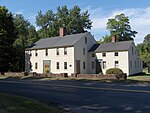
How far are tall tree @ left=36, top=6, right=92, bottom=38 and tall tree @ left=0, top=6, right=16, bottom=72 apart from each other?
18.5 meters

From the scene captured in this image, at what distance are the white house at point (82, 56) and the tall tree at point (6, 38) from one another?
20.4 ft

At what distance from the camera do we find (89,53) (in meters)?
50.5

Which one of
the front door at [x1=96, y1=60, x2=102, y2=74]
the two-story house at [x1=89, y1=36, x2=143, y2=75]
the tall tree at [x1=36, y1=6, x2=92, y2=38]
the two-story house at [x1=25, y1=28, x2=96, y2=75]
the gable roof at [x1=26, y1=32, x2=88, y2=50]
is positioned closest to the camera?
the two-story house at [x1=89, y1=36, x2=143, y2=75]

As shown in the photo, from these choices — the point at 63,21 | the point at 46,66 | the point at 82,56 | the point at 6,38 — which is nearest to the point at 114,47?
the point at 82,56

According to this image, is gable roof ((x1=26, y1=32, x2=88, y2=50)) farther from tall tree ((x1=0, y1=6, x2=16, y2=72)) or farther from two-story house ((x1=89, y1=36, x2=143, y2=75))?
tall tree ((x1=0, y1=6, x2=16, y2=72))

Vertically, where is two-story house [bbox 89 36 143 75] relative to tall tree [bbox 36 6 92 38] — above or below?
below

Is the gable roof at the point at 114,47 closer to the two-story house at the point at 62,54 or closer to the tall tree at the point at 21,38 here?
the two-story house at the point at 62,54

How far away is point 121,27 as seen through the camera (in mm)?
81188

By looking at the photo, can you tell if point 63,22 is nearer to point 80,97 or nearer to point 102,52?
point 102,52

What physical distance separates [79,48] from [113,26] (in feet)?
119

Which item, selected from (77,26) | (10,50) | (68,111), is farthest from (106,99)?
(77,26)

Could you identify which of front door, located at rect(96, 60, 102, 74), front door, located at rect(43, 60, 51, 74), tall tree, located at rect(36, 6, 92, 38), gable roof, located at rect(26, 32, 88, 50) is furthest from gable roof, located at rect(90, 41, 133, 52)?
tall tree, located at rect(36, 6, 92, 38)

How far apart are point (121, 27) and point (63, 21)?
17009 mm

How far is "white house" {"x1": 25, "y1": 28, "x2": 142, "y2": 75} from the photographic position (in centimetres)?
4638
